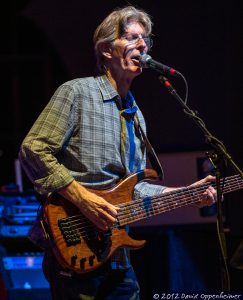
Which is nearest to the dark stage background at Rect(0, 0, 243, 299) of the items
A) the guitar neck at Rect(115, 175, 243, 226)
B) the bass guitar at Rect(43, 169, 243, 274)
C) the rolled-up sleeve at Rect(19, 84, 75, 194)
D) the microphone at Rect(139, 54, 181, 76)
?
the guitar neck at Rect(115, 175, 243, 226)

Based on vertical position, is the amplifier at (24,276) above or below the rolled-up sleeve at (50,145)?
below

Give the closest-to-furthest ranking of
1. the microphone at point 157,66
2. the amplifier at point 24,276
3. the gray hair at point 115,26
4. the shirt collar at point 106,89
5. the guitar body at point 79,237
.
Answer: the guitar body at point 79,237 → the microphone at point 157,66 → the shirt collar at point 106,89 → the gray hair at point 115,26 → the amplifier at point 24,276

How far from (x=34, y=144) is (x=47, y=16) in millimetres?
2845

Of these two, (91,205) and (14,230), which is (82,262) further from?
(14,230)

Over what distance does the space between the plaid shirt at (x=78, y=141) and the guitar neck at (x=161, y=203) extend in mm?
163

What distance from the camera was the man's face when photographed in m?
3.03

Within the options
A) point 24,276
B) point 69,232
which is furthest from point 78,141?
point 24,276

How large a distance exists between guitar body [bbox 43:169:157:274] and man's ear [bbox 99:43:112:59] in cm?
73

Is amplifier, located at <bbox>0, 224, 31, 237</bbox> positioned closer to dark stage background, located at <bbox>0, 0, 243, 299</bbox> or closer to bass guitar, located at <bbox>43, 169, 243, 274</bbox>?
dark stage background, located at <bbox>0, 0, 243, 299</bbox>

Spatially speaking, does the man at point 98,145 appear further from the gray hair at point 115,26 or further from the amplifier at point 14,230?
the amplifier at point 14,230

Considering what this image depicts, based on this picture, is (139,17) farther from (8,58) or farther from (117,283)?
(8,58)

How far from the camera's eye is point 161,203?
3092mm

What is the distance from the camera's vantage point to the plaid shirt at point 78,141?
8.71ft

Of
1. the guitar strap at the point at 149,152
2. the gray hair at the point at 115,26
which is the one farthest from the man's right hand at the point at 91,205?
the gray hair at the point at 115,26
